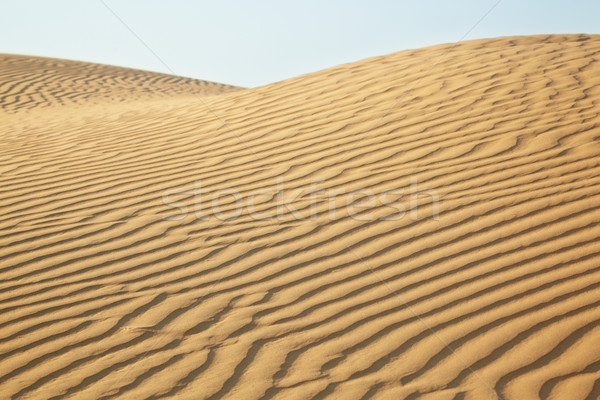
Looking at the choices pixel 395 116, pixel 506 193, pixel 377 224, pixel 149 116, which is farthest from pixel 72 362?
pixel 149 116

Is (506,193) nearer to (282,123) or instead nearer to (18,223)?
(282,123)

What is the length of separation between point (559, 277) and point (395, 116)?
2656 millimetres

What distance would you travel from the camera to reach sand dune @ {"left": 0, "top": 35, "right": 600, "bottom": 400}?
2.48 m

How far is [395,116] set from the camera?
5.12 m

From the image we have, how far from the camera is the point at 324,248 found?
3410mm

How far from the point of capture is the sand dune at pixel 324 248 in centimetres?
248
